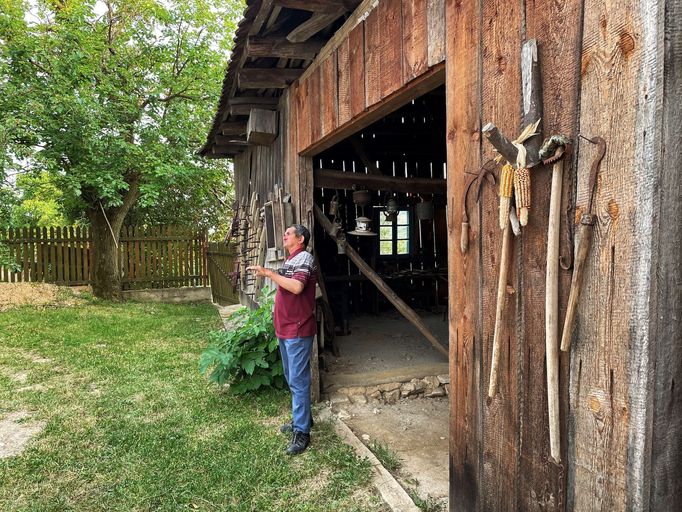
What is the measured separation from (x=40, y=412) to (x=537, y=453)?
451cm

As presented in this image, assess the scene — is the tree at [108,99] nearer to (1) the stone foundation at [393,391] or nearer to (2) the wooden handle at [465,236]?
(1) the stone foundation at [393,391]

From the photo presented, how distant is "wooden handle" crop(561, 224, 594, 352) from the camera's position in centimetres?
138

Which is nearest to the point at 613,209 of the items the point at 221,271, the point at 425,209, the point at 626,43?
the point at 626,43

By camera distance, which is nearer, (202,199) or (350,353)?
(350,353)

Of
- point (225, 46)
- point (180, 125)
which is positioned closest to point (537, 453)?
point (180, 125)

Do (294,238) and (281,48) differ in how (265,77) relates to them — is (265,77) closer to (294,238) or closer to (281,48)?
(281,48)

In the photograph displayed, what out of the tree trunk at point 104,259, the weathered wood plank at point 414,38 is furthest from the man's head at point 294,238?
the tree trunk at point 104,259

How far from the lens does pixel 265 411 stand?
13.5 ft

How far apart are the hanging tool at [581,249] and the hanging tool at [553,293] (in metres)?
0.05

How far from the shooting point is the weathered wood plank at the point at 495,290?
1.67 metres

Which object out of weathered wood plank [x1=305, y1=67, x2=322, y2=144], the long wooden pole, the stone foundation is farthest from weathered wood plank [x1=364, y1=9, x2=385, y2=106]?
the stone foundation

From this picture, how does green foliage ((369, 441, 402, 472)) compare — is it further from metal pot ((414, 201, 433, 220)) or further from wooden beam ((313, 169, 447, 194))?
metal pot ((414, 201, 433, 220))

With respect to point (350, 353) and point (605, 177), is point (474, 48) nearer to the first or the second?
point (605, 177)

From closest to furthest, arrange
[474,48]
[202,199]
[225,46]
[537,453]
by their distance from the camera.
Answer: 1. [537,453]
2. [474,48]
3. [225,46]
4. [202,199]
